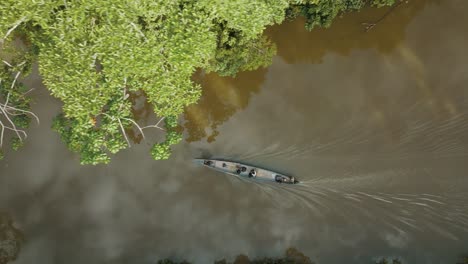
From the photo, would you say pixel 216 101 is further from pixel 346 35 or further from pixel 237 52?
pixel 346 35

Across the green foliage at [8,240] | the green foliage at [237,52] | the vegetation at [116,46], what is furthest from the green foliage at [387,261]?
the green foliage at [8,240]

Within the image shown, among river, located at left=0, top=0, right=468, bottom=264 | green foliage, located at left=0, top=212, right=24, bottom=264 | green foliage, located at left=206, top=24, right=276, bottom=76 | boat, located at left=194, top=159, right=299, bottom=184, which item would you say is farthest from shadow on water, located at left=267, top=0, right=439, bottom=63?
green foliage, located at left=0, top=212, right=24, bottom=264

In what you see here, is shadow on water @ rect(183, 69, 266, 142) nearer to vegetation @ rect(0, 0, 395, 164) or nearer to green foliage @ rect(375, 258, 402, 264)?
vegetation @ rect(0, 0, 395, 164)

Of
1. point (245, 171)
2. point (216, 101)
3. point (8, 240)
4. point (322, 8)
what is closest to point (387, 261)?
point (245, 171)

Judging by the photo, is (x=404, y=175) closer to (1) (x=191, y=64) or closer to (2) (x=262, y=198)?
(2) (x=262, y=198)

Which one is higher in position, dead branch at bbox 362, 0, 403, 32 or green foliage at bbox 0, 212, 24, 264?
dead branch at bbox 362, 0, 403, 32

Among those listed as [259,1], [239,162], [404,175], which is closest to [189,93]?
[259,1]

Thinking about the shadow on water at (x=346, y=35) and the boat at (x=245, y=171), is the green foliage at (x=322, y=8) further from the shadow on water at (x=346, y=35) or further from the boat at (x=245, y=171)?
the boat at (x=245, y=171)
